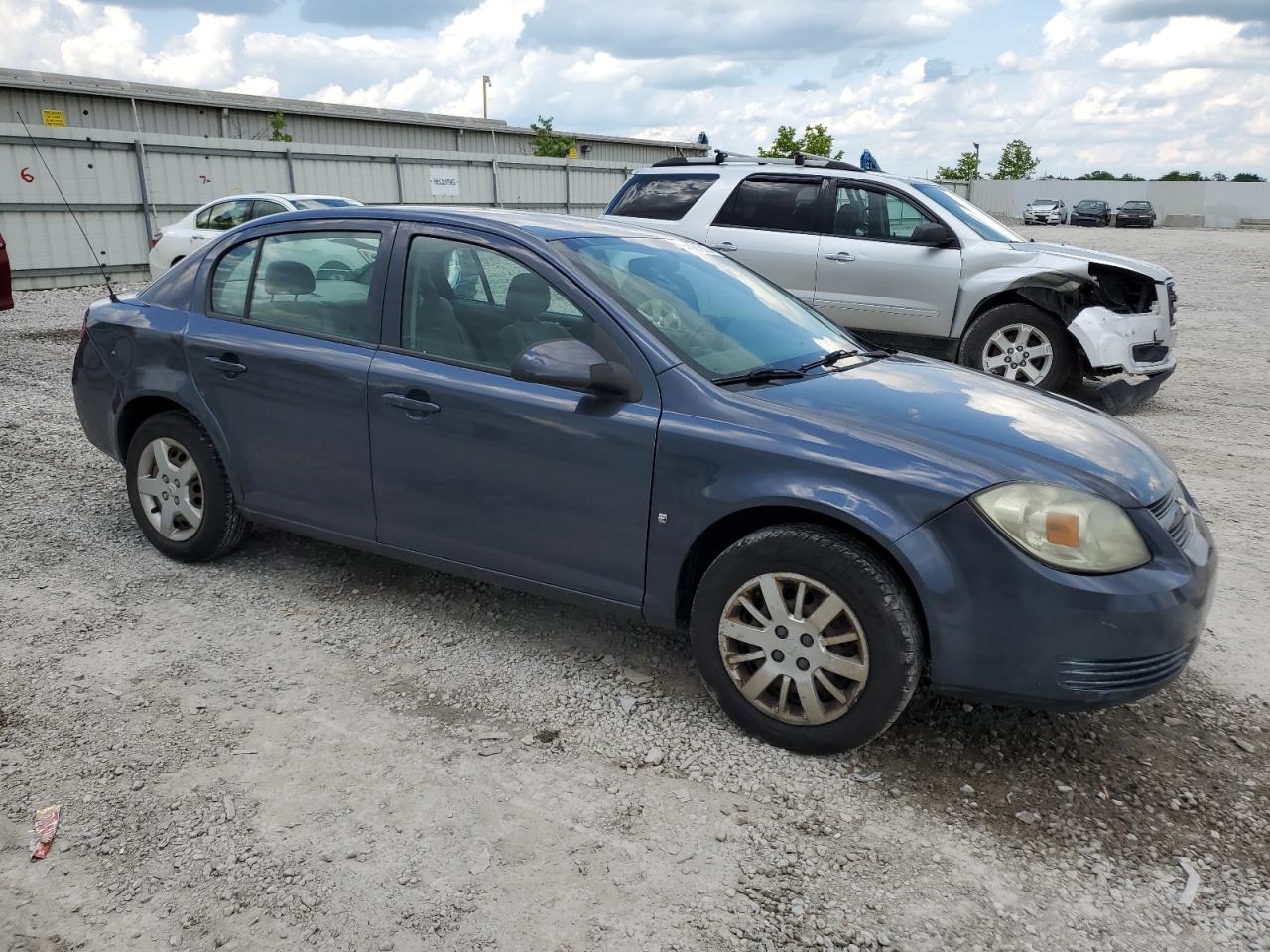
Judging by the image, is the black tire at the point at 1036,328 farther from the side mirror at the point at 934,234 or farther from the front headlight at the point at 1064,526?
the front headlight at the point at 1064,526

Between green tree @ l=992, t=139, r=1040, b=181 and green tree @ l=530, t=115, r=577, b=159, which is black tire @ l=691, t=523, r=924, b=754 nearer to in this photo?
green tree @ l=530, t=115, r=577, b=159

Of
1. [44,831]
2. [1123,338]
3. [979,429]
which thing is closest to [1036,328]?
[1123,338]

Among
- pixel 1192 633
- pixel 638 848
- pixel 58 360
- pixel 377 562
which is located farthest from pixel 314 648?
pixel 58 360

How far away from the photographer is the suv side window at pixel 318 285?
406cm

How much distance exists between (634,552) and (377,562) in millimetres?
1869

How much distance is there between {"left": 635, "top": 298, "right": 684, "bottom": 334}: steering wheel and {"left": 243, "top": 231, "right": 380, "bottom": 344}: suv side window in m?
1.09

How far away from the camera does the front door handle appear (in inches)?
148

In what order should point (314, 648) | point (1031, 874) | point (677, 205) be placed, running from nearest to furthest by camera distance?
point (1031, 874) → point (314, 648) → point (677, 205)

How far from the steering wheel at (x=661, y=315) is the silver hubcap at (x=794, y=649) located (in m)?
0.96

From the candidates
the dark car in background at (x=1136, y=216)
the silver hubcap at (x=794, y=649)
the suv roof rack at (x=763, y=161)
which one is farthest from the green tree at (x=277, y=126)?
the dark car in background at (x=1136, y=216)

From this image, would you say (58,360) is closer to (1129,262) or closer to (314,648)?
(314,648)

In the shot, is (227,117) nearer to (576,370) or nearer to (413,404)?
(413,404)

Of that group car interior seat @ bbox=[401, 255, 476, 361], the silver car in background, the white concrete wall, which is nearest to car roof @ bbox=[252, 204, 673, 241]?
car interior seat @ bbox=[401, 255, 476, 361]

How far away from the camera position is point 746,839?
2.85 metres
